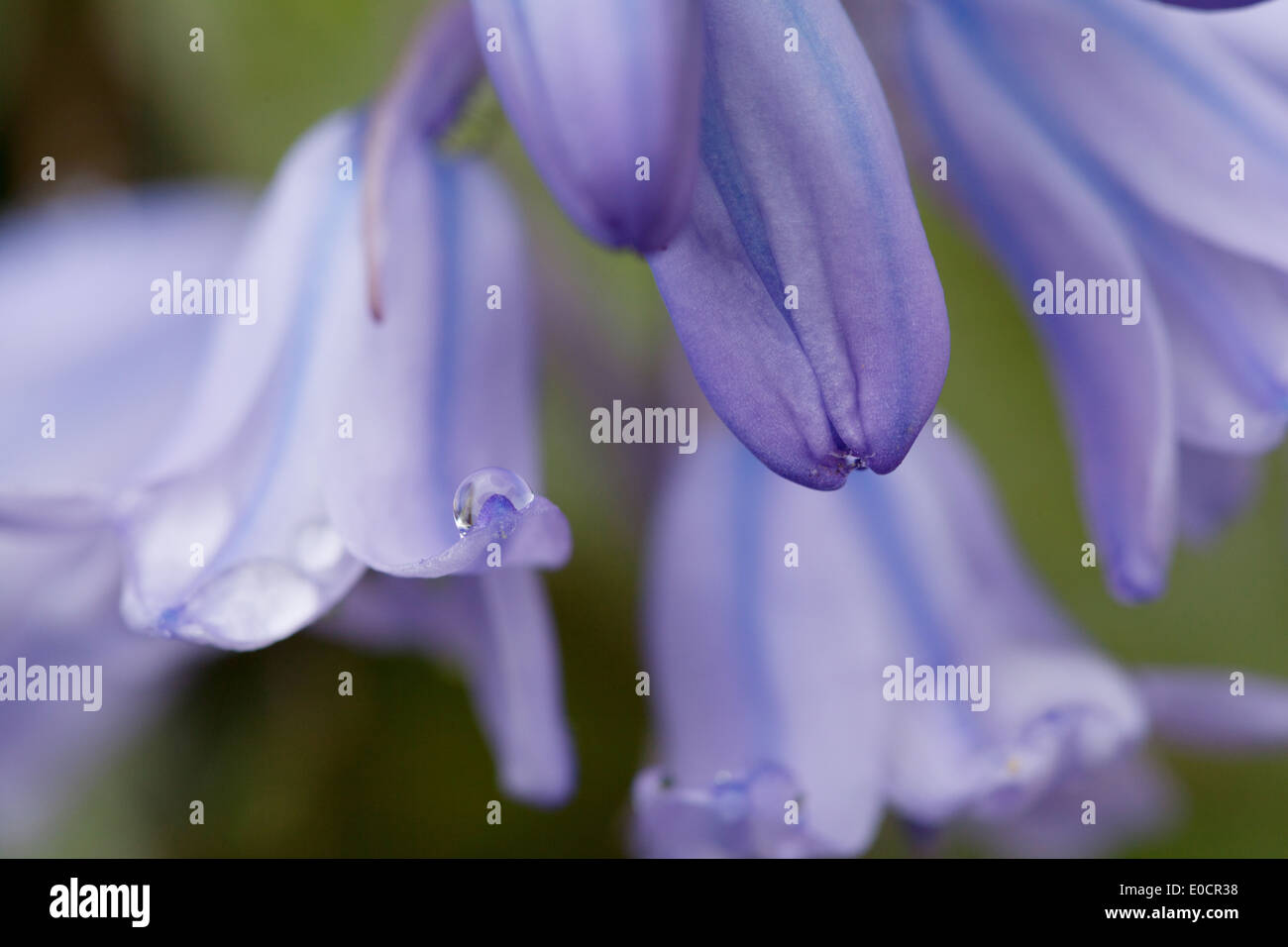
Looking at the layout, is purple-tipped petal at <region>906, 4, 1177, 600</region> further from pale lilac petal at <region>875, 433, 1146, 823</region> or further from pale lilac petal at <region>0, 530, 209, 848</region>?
pale lilac petal at <region>0, 530, 209, 848</region>

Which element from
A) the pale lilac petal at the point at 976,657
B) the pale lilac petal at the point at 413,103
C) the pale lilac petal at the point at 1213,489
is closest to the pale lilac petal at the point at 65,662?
the pale lilac petal at the point at 413,103

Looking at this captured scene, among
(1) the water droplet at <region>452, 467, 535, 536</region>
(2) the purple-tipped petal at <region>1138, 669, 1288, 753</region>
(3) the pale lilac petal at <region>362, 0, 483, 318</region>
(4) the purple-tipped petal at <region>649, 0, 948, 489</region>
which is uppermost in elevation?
(3) the pale lilac petal at <region>362, 0, 483, 318</region>

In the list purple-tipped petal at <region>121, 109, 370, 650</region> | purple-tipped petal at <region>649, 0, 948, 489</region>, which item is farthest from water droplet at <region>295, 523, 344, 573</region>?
purple-tipped petal at <region>649, 0, 948, 489</region>

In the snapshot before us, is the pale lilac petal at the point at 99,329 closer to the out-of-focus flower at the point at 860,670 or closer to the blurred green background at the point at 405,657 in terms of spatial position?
the blurred green background at the point at 405,657

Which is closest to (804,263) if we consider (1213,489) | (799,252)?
(799,252)
